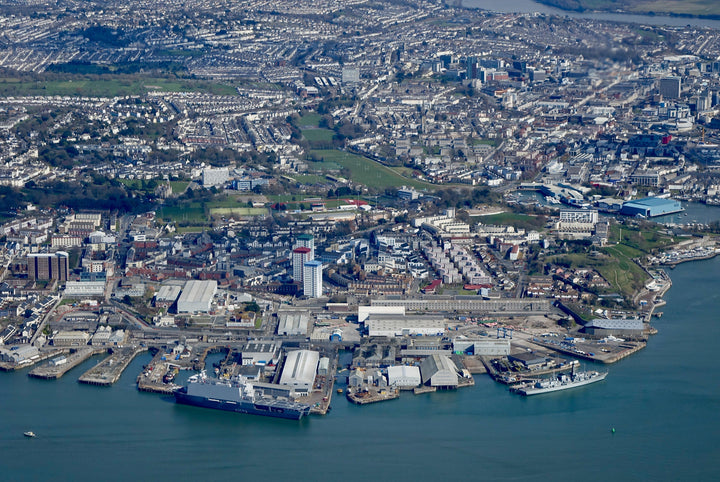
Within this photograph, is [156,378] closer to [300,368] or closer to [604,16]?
[300,368]

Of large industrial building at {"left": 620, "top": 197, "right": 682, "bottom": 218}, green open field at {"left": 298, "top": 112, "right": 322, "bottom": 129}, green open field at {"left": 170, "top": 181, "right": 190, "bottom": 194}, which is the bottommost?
green open field at {"left": 298, "top": 112, "right": 322, "bottom": 129}

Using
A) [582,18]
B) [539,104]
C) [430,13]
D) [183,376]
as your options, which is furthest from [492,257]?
[430,13]

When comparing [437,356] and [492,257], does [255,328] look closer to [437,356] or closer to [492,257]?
[437,356]

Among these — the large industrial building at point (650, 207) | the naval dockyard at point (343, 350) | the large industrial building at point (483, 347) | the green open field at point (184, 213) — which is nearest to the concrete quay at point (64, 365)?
the naval dockyard at point (343, 350)

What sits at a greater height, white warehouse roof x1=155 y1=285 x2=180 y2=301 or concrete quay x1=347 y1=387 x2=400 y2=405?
concrete quay x1=347 y1=387 x2=400 y2=405

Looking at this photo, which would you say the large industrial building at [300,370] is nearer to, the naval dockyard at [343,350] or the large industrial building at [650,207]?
the naval dockyard at [343,350]

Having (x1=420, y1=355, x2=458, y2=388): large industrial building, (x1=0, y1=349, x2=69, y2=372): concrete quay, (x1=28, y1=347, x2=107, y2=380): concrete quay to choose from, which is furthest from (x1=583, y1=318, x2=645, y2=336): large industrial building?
(x1=0, y1=349, x2=69, y2=372): concrete quay

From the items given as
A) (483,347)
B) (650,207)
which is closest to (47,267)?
(483,347)

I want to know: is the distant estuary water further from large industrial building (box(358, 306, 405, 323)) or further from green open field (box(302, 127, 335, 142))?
large industrial building (box(358, 306, 405, 323))
